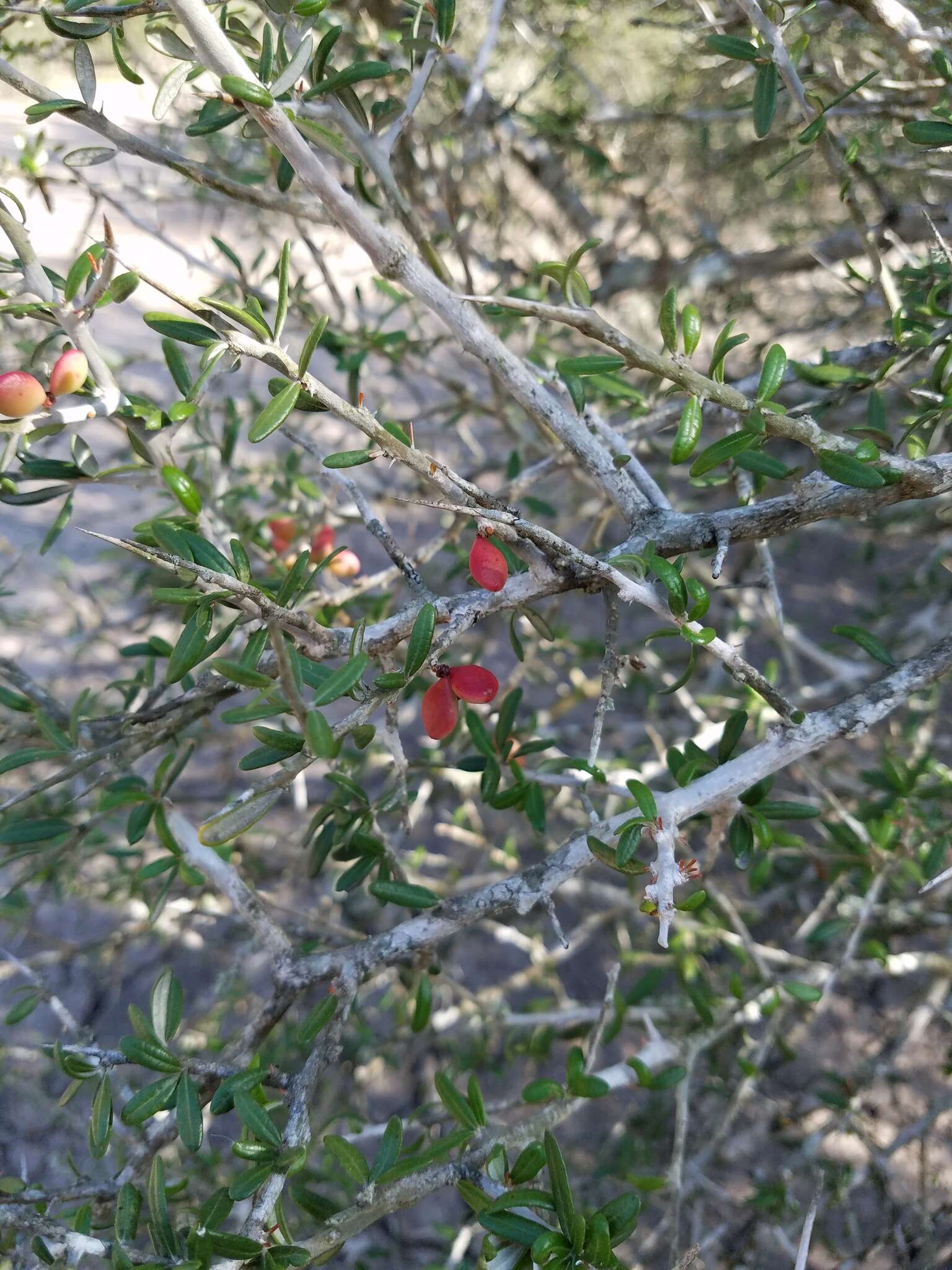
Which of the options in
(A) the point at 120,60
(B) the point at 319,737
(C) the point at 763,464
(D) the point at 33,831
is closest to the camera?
(B) the point at 319,737

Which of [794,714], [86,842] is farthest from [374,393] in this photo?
[794,714]

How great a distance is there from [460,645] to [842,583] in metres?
2.11

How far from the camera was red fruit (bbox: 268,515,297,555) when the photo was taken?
1943 millimetres

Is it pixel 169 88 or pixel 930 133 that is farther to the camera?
pixel 930 133

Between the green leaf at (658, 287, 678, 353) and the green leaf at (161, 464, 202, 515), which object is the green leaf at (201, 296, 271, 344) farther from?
the green leaf at (658, 287, 678, 353)

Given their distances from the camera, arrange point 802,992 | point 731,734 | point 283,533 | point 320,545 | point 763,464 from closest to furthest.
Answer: point 763,464, point 731,734, point 802,992, point 320,545, point 283,533

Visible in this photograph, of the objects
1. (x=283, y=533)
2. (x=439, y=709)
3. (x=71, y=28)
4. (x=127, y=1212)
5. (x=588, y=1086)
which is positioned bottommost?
(x=588, y=1086)

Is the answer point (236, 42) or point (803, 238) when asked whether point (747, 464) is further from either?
point (803, 238)

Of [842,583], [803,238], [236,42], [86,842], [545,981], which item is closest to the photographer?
[236,42]

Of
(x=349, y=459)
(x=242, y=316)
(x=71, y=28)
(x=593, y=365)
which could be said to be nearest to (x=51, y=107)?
(x=71, y=28)

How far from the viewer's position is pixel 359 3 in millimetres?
2051

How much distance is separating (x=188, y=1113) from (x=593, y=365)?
932mm

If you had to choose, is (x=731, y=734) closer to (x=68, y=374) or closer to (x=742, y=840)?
(x=742, y=840)

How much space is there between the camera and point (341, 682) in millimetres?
710
